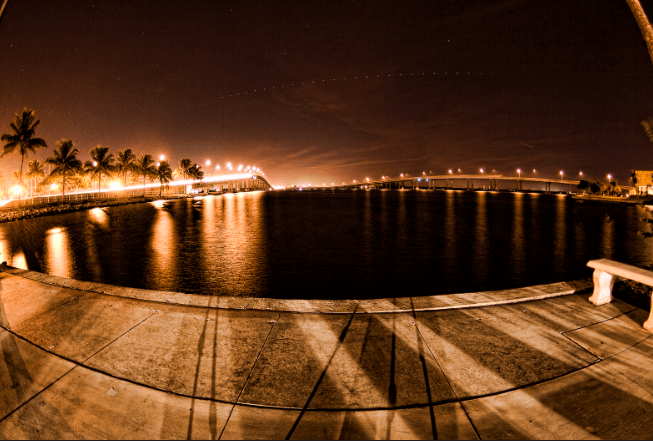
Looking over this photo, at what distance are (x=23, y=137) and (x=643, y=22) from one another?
66.4 metres

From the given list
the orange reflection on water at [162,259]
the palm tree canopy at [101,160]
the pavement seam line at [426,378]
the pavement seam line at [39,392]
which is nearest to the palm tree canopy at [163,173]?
the palm tree canopy at [101,160]

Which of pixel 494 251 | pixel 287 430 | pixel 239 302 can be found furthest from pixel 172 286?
pixel 494 251

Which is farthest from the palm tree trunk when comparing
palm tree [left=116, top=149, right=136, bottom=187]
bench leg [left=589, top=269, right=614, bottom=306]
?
palm tree [left=116, top=149, right=136, bottom=187]

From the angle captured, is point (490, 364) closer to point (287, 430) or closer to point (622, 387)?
point (622, 387)

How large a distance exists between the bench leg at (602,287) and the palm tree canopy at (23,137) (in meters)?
64.9

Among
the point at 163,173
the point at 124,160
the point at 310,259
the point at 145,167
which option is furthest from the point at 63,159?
the point at 310,259

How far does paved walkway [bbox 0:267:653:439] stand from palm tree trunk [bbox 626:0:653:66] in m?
4.72

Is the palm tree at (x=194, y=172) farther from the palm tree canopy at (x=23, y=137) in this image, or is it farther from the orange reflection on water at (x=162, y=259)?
the orange reflection on water at (x=162, y=259)

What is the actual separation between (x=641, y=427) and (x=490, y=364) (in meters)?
1.50

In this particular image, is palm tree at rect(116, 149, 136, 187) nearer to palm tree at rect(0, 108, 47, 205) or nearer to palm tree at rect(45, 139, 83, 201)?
palm tree at rect(45, 139, 83, 201)

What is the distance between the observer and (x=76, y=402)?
3695 millimetres

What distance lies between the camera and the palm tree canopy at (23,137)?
46219mm

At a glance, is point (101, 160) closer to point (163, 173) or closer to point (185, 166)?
point (163, 173)

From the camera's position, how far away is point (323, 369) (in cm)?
427
